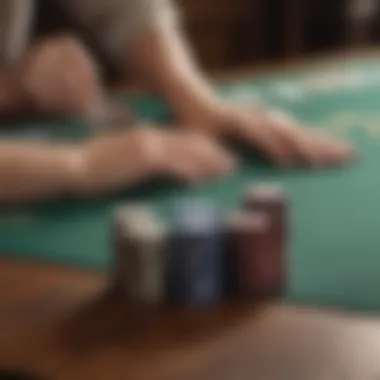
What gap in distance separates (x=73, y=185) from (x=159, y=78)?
486 mm

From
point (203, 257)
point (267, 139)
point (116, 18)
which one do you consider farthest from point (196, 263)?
point (116, 18)

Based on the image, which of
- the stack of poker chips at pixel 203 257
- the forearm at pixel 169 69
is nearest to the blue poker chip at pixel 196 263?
the stack of poker chips at pixel 203 257

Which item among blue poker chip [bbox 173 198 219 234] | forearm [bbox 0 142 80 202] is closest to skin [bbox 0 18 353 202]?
forearm [bbox 0 142 80 202]

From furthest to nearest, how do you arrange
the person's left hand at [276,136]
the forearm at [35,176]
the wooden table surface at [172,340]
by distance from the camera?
1. the person's left hand at [276,136]
2. the forearm at [35,176]
3. the wooden table surface at [172,340]

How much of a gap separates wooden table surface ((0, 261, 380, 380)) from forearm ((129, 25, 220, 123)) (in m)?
0.55

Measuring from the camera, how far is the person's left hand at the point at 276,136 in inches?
41.9

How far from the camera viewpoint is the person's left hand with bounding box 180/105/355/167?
106cm

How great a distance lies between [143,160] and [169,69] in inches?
17.7

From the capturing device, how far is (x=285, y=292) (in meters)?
0.74

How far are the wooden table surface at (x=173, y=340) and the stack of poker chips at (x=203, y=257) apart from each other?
0.05ft

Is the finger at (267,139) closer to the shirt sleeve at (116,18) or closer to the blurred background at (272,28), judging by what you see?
the shirt sleeve at (116,18)

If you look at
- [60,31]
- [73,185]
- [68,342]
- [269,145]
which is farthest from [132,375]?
[60,31]

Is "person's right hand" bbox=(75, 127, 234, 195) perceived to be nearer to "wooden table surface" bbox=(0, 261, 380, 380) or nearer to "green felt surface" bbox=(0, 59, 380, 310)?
"green felt surface" bbox=(0, 59, 380, 310)

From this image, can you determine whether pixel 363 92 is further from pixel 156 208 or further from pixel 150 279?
pixel 150 279
